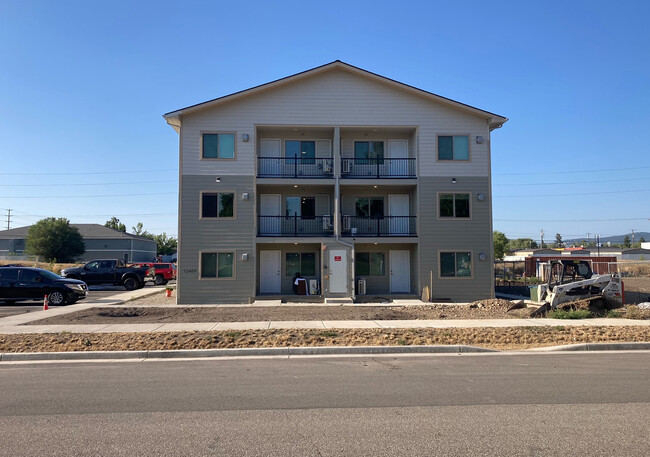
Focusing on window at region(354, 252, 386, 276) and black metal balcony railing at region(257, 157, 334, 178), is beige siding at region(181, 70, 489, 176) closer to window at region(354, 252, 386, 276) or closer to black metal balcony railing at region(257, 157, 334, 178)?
black metal balcony railing at region(257, 157, 334, 178)

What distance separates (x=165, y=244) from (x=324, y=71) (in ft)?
249

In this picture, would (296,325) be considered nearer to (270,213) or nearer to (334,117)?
(270,213)

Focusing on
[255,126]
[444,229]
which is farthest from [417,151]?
[255,126]

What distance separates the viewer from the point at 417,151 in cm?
2317

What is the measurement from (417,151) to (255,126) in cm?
786

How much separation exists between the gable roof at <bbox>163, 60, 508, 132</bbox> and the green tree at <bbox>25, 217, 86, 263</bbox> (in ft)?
132

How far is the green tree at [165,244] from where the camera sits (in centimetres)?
8900

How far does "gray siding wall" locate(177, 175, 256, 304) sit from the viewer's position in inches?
864

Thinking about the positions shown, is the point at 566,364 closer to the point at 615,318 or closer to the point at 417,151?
the point at 615,318

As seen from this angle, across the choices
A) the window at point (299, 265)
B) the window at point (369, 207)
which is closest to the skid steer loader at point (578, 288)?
the window at point (369, 207)

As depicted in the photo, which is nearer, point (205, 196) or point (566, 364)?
point (566, 364)

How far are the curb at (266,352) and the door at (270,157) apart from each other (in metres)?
14.5

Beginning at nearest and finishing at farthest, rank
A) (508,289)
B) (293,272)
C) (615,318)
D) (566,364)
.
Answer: (566,364)
(615,318)
(293,272)
(508,289)

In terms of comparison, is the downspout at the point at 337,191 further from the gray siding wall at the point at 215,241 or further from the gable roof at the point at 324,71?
the gray siding wall at the point at 215,241
